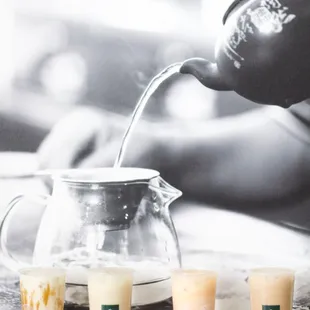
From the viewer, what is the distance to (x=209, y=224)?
112 centimetres

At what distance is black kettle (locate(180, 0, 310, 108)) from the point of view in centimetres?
112

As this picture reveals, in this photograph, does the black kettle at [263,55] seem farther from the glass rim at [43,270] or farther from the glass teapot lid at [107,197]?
the glass rim at [43,270]

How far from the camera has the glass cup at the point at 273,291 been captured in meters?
0.95

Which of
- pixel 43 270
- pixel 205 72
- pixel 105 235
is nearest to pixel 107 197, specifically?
pixel 105 235

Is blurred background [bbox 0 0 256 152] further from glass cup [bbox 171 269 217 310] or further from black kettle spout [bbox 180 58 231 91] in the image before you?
glass cup [bbox 171 269 217 310]

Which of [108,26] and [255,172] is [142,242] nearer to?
[255,172]

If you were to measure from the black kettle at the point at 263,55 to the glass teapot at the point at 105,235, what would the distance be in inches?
9.6

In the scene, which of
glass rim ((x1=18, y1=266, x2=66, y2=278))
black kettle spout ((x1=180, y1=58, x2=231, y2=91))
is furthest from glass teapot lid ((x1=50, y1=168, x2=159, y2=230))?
black kettle spout ((x1=180, y1=58, x2=231, y2=91))

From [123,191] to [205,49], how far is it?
31 centimetres

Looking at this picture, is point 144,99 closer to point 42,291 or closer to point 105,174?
point 105,174

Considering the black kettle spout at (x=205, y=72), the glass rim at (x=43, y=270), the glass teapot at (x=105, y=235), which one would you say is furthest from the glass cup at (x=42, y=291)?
the black kettle spout at (x=205, y=72)

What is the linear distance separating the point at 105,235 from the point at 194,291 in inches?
8.1

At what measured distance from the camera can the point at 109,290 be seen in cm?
94

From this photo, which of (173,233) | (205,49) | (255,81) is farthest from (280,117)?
(173,233)
